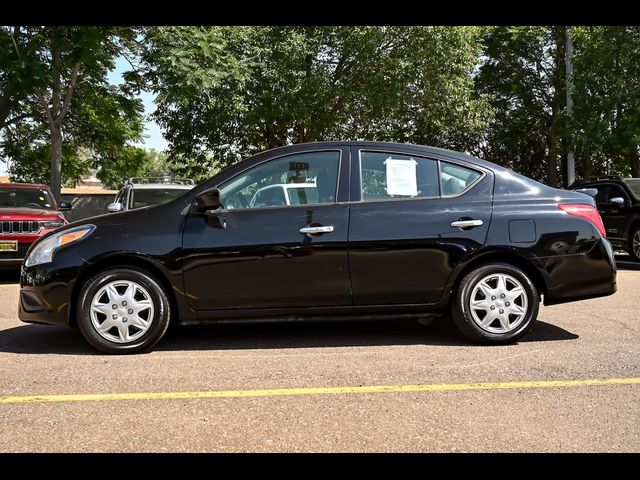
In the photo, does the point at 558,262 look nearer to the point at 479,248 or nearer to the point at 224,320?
the point at 479,248

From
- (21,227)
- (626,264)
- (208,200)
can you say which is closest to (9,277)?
(21,227)

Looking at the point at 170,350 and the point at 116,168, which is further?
the point at 116,168

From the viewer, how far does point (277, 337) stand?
19.2ft

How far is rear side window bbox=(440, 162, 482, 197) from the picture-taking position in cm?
553

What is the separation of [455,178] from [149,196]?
24.3ft

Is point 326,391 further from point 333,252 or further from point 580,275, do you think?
point 580,275

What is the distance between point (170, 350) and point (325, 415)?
2.05 m

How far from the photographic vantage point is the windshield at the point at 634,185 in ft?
40.8

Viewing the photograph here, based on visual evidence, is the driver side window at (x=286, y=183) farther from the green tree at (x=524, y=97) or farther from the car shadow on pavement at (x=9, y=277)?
the green tree at (x=524, y=97)

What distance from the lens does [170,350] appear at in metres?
5.38

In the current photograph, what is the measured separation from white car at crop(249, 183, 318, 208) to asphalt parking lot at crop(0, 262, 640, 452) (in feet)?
3.85

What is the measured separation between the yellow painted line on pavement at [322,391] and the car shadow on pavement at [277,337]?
116 centimetres

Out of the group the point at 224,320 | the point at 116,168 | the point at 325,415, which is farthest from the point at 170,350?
the point at 116,168

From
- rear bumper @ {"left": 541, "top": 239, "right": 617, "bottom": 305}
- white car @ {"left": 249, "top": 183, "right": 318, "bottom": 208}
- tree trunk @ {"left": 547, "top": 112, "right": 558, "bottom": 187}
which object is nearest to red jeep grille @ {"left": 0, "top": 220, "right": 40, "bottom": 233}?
white car @ {"left": 249, "top": 183, "right": 318, "bottom": 208}
